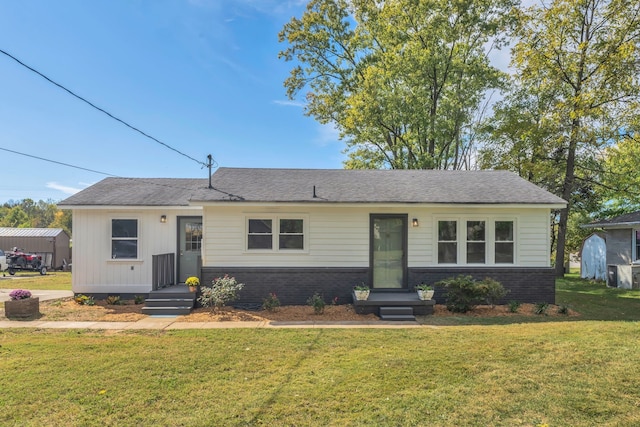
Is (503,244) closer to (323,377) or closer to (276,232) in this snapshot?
(276,232)

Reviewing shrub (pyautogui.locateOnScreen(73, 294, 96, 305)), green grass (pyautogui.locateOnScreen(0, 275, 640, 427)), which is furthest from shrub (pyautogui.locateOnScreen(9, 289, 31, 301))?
green grass (pyautogui.locateOnScreen(0, 275, 640, 427))

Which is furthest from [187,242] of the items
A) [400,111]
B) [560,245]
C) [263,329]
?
[560,245]

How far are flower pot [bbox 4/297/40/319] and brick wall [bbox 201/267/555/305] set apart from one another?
4.21 meters

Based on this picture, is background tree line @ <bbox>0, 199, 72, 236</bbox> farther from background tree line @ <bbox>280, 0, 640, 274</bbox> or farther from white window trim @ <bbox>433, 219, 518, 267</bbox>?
white window trim @ <bbox>433, 219, 518, 267</bbox>

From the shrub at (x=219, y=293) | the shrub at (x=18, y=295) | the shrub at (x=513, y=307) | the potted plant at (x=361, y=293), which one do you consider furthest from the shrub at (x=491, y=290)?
the shrub at (x=18, y=295)

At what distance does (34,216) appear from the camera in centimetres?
7612

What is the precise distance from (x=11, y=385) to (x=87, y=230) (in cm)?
755

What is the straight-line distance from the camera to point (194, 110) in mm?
14781

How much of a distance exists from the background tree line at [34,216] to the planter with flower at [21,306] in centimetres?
5198

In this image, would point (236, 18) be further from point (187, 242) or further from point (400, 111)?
point (400, 111)

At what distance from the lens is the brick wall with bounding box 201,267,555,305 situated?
10070mm

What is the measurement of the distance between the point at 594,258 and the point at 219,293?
18.6 metres

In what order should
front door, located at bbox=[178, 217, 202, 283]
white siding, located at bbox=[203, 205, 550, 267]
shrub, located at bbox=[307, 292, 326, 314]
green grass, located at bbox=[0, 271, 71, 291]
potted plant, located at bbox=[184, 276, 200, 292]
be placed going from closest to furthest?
shrub, located at bbox=[307, 292, 326, 314]
potted plant, located at bbox=[184, 276, 200, 292]
white siding, located at bbox=[203, 205, 550, 267]
front door, located at bbox=[178, 217, 202, 283]
green grass, located at bbox=[0, 271, 71, 291]

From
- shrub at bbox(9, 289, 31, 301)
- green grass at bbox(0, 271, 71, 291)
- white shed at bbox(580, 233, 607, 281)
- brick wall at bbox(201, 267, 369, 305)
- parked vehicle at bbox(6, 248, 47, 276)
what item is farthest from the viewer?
parked vehicle at bbox(6, 248, 47, 276)
